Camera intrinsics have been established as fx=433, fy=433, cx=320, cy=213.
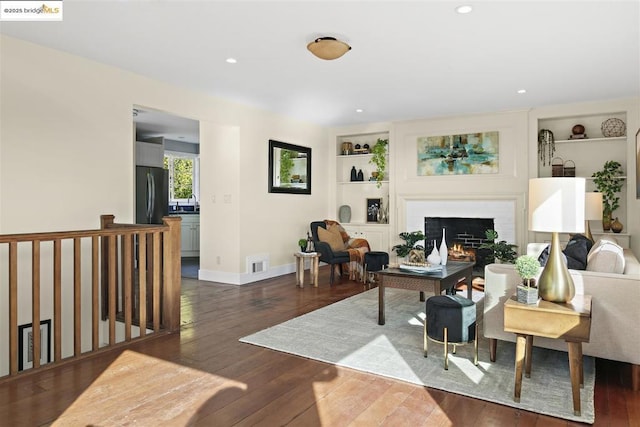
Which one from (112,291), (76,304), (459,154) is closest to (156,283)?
(112,291)

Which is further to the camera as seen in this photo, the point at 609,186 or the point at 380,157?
the point at 380,157

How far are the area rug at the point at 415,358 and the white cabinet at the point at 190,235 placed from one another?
5.20 meters

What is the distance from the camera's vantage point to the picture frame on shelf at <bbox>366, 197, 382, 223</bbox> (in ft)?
26.0

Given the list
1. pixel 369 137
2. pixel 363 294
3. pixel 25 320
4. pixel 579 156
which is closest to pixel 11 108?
pixel 25 320

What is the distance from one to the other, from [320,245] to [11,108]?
396 cm

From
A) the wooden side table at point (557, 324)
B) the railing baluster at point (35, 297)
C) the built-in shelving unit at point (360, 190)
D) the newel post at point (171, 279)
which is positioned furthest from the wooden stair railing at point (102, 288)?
the built-in shelving unit at point (360, 190)

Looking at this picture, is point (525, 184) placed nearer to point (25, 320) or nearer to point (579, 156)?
Result: point (579, 156)

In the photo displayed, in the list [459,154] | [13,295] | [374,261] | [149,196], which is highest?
[459,154]

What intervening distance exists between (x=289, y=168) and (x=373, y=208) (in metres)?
1.82

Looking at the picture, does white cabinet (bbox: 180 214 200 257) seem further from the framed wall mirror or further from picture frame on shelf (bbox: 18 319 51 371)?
picture frame on shelf (bbox: 18 319 51 371)

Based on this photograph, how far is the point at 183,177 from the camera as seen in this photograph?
384 inches

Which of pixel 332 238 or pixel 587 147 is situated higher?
pixel 587 147

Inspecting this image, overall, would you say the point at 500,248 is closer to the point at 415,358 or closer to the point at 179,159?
the point at 415,358

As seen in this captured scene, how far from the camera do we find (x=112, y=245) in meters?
3.64
